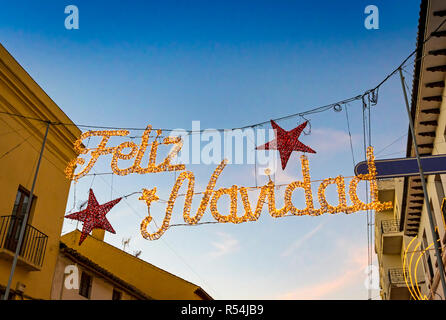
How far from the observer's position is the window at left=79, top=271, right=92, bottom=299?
17766 mm

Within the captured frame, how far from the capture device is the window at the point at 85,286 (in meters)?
17.8

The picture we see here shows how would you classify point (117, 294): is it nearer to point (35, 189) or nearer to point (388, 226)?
point (35, 189)

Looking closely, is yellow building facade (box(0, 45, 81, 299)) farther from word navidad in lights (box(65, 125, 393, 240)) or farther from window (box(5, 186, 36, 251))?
word navidad in lights (box(65, 125, 393, 240))

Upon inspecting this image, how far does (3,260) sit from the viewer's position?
Result: 11.9m

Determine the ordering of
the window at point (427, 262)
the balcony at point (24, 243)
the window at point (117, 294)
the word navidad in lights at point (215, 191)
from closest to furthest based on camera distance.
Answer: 1. the word navidad in lights at point (215, 191)
2. the balcony at point (24, 243)
3. the window at point (427, 262)
4. the window at point (117, 294)

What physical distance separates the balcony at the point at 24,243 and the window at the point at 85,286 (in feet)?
15.1

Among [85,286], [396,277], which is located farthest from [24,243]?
[396,277]

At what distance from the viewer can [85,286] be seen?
59.4 ft

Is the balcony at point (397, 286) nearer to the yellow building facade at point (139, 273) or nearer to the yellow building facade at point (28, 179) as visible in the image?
the yellow building facade at point (139, 273)

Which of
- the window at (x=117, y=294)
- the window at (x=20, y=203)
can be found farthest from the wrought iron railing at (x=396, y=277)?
the window at (x=20, y=203)
